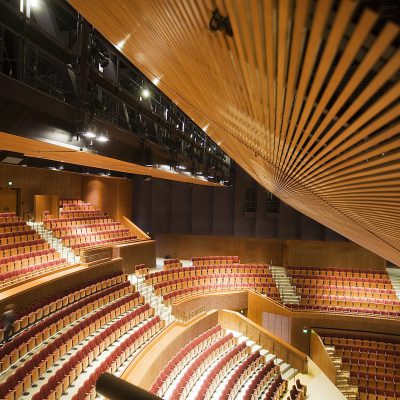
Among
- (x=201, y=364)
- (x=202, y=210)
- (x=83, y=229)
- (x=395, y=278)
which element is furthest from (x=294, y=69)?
(x=395, y=278)

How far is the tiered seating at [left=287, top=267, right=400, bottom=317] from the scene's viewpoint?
8797mm

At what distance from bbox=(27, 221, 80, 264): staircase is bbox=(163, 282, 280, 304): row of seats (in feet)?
6.74

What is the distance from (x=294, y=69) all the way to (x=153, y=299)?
7216mm

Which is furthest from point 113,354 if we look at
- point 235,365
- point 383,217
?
point 383,217

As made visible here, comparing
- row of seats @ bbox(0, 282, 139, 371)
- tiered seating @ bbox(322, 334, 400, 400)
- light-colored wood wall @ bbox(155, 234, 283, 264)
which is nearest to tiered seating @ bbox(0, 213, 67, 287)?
row of seats @ bbox(0, 282, 139, 371)

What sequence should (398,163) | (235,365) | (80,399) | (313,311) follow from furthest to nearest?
1. (313,311)
2. (235,365)
3. (80,399)
4. (398,163)

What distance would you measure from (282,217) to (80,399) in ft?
27.2

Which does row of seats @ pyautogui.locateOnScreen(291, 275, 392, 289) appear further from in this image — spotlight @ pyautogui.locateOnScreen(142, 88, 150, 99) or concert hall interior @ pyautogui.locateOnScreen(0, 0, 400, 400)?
spotlight @ pyautogui.locateOnScreen(142, 88, 150, 99)

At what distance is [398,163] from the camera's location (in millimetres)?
1365

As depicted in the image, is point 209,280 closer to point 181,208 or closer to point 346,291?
point 181,208

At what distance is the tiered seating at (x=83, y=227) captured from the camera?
8.07 meters

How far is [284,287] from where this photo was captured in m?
9.91

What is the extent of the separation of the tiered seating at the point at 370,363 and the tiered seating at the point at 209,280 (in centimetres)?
193

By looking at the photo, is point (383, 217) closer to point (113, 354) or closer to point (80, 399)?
point (80, 399)
